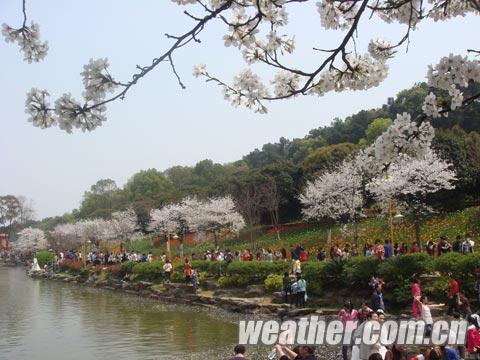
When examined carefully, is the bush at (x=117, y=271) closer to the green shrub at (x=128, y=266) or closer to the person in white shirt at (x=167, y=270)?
the green shrub at (x=128, y=266)

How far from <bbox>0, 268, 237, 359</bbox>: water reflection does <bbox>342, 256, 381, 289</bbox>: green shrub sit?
4.12 metres

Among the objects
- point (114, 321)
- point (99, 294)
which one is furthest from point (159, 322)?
point (99, 294)

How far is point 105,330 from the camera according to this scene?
17.9m

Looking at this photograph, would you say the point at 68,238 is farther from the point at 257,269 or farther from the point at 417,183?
the point at 417,183

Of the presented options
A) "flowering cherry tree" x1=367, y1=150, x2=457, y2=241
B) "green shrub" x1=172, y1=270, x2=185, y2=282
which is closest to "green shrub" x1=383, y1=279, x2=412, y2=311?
"flowering cherry tree" x1=367, y1=150, x2=457, y2=241

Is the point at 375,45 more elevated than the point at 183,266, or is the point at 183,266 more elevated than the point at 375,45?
the point at 375,45

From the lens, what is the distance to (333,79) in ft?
15.5

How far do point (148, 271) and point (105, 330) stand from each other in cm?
1128

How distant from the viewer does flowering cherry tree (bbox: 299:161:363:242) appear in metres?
31.4

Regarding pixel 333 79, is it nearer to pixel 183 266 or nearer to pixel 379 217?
pixel 183 266

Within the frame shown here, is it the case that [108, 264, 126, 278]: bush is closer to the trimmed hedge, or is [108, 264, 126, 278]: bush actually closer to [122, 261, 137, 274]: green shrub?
[122, 261, 137, 274]: green shrub

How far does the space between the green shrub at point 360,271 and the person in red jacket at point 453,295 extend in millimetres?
2992

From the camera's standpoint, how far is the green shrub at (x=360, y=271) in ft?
56.0

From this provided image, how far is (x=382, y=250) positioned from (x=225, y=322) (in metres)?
5.95
